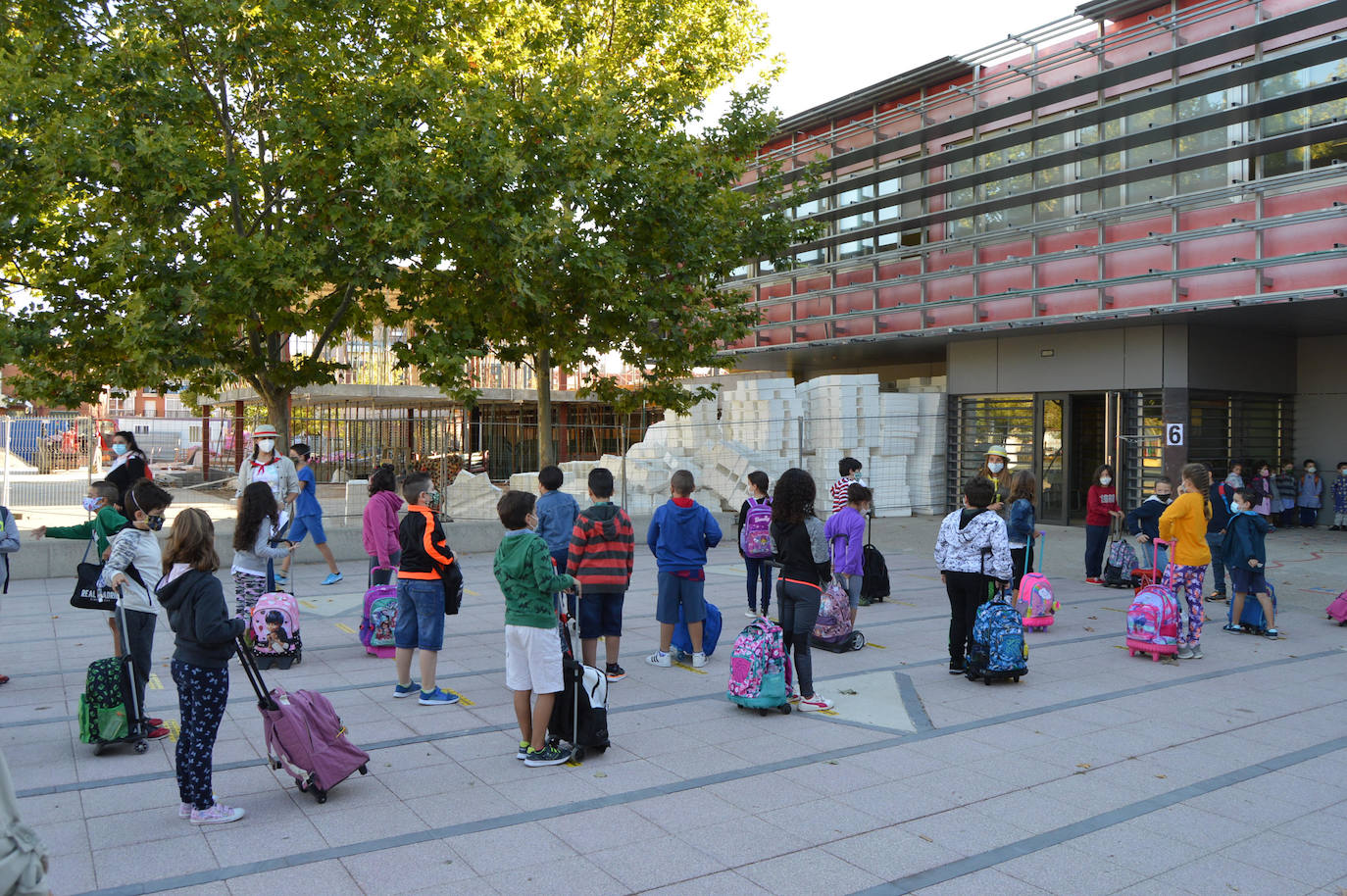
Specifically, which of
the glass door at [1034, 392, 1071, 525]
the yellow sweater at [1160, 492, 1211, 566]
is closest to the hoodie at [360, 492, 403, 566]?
the yellow sweater at [1160, 492, 1211, 566]

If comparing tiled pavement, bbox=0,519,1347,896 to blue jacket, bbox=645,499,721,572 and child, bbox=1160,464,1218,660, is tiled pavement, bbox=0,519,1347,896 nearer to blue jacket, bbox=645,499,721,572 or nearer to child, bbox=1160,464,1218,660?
child, bbox=1160,464,1218,660

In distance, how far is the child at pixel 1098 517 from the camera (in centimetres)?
1267

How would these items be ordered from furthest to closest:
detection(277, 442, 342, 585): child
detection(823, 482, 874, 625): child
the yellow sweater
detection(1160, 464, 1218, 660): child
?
detection(277, 442, 342, 585): child
the yellow sweater
detection(1160, 464, 1218, 660): child
detection(823, 482, 874, 625): child

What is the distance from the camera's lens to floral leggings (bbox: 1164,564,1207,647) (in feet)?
29.7

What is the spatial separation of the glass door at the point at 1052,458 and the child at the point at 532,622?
1661 cm

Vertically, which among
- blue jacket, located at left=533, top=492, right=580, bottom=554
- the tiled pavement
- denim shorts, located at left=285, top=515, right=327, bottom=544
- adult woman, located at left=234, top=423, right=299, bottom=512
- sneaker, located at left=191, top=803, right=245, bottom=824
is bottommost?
the tiled pavement

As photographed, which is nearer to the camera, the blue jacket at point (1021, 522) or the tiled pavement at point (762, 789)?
the tiled pavement at point (762, 789)

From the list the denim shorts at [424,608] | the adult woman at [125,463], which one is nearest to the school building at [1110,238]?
the denim shorts at [424,608]

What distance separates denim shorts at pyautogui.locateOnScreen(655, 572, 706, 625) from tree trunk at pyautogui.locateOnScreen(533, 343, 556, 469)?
8740mm

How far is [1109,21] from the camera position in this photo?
18750 mm

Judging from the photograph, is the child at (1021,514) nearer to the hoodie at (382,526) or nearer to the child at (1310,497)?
the hoodie at (382,526)

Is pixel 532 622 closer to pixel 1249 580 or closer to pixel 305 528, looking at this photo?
pixel 305 528

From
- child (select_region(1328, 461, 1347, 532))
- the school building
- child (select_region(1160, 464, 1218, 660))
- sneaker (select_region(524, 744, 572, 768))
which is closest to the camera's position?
sneaker (select_region(524, 744, 572, 768))

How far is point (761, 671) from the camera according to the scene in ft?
22.9
